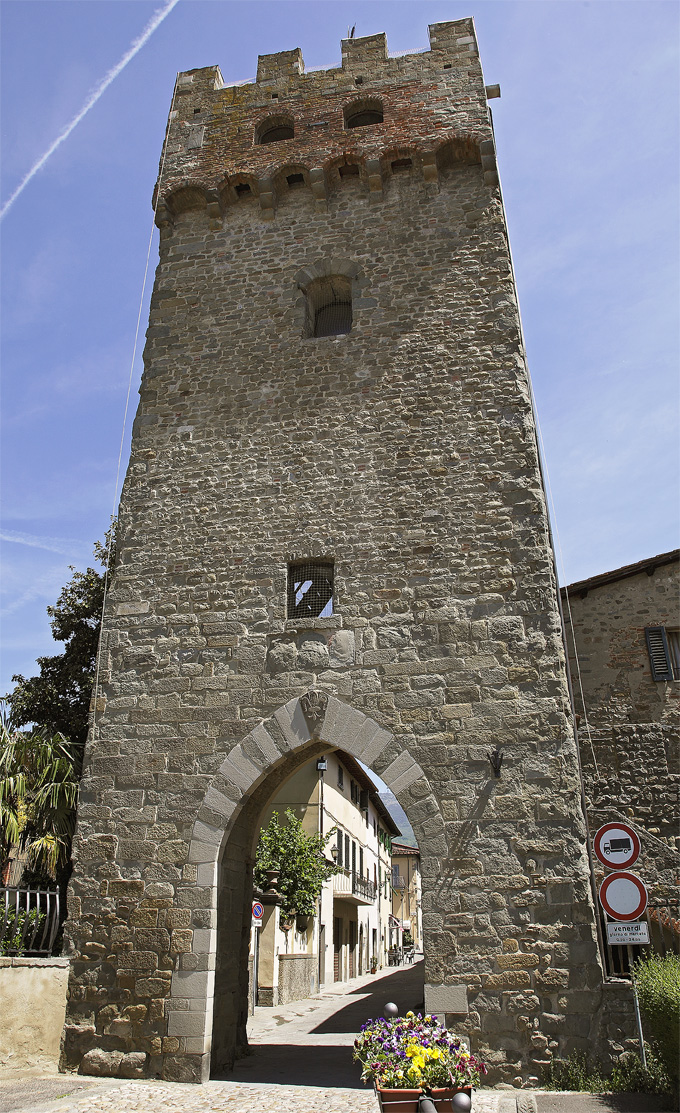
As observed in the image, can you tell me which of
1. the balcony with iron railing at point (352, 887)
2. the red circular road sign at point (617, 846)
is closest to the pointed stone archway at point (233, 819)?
the red circular road sign at point (617, 846)

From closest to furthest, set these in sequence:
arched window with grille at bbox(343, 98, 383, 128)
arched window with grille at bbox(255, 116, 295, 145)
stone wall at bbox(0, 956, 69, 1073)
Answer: stone wall at bbox(0, 956, 69, 1073) → arched window with grille at bbox(343, 98, 383, 128) → arched window with grille at bbox(255, 116, 295, 145)

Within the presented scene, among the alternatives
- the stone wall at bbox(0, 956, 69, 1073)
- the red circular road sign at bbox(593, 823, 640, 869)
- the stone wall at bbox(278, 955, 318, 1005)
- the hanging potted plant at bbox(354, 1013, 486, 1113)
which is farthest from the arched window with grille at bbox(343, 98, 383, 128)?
the stone wall at bbox(278, 955, 318, 1005)

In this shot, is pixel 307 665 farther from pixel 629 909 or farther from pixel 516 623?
pixel 629 909

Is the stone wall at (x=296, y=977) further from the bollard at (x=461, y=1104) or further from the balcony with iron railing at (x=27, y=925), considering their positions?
the bollard at (x=461, y=1104)

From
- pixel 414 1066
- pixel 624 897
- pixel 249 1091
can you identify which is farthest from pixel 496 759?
pixel 249 1091

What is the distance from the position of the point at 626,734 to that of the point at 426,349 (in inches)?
242

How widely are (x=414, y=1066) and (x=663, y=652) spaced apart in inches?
330

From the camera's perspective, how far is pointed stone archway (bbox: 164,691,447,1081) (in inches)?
265

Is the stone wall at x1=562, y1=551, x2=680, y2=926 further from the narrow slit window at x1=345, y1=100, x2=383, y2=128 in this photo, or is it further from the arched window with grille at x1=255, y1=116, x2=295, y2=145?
the arched window with grille at x1=255, y1=116, x2=295, y2=145

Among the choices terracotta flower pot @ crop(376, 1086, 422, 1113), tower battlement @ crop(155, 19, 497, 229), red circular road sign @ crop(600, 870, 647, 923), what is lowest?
terracotta flower pot @ crop(376, 1086, 422, 1113)

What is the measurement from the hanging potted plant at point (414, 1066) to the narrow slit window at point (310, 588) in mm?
4335

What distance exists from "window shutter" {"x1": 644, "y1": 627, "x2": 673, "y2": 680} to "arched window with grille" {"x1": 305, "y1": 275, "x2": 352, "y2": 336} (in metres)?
6.34

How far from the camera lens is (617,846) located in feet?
20.0

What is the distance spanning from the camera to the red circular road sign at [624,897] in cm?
596
